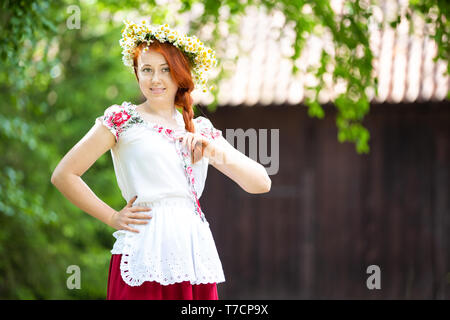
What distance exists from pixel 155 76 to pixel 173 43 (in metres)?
0.16

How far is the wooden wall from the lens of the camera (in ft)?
26.8

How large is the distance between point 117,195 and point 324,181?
313cm

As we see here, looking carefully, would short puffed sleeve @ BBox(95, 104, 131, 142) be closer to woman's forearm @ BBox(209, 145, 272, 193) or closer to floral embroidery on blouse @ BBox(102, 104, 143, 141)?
floral embroidery on blouse @ BBox(102, 104, 143, 141)

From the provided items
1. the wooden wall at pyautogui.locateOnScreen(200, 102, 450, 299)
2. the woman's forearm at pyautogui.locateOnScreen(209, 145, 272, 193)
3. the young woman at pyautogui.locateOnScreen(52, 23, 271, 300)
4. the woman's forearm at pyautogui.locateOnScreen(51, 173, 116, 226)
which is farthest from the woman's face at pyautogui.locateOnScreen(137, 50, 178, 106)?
the wooden wall at pyautogui.locateOnScreen(200, 102, 450, 299)

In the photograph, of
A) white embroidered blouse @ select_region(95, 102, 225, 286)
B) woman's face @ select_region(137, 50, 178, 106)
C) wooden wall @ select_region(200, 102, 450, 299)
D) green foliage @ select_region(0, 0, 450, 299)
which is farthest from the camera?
wooden wall @ select_region(200, 102, 450, 299)

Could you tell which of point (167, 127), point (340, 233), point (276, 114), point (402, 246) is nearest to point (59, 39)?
point (276, 114)

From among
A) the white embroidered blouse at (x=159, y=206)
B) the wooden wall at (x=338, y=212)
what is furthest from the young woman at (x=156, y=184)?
the wooden wall at (x=338, y=212)

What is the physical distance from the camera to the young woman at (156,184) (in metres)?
2.47

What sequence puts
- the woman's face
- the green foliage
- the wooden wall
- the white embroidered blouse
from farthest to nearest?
the wooden wall, the green foliage, the woman's face, the white embroidered blouse

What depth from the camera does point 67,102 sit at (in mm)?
9617

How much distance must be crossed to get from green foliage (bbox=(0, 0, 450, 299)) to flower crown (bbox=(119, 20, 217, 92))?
1.80 meters

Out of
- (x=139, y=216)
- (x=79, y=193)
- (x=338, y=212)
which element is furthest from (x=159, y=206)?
(x=338, y=212)

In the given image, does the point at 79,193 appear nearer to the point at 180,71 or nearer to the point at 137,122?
the point at 137,122

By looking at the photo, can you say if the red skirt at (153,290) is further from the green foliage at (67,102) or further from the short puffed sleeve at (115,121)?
the green foliage at (67,102)
